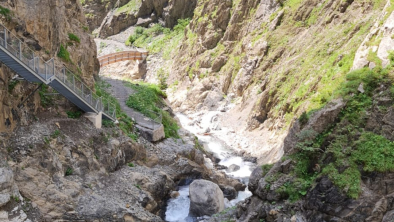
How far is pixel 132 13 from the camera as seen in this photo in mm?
68312

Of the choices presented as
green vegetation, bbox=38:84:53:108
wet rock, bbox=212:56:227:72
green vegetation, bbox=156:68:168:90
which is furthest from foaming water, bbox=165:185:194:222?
green vegetation, bbox=156:68:168:90

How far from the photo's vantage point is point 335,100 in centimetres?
1492

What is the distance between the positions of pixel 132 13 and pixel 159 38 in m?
9.46

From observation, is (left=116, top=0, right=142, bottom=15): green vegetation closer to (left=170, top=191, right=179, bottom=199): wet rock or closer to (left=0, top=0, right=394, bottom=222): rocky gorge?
(left=0, top=0, right=394, bottom=222): rocky gorge

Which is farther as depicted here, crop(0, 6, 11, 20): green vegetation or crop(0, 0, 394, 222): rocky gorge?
crop(0, 6, 11, 20): green vegetation

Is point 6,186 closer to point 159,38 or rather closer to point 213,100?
point 213,100

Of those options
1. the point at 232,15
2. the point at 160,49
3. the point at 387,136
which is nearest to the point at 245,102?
the point at 232,15

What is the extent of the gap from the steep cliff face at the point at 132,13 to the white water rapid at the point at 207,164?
2900 cm

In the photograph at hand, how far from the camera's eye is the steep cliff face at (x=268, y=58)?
27172mm

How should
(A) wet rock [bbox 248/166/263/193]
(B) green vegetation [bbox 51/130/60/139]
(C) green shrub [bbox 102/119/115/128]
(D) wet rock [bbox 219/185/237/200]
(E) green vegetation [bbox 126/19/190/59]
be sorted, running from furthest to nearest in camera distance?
(E) green vegetation [bbox 126/19/190/59]
(D) wet rock [bbox 219/185/237/200]
(C) green shrub [bbox 102/119/115/128]
(B) green vegetation [bbox 51/130/60/139]
(A) wet rock [bbox 248/166/263/193]

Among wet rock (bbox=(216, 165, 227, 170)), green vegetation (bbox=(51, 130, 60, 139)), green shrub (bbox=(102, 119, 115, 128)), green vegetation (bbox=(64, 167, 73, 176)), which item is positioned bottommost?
wet rock (bbox=(216, 165, 227, 170))

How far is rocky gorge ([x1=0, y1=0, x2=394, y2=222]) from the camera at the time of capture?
12797 millimetres

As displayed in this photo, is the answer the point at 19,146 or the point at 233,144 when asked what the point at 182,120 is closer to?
the point at 233,144

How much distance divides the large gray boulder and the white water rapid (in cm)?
63
